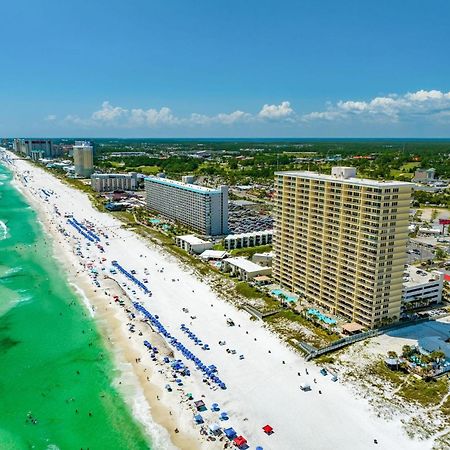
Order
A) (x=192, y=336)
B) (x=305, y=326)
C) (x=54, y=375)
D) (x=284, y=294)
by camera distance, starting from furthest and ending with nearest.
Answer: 1. (x=284, y=294)
2. (x=305, y=326)
3. (x=192, y=336)
4. (x=54, y=375)

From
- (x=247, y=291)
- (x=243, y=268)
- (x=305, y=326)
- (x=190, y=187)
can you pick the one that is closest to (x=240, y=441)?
(x=305, y=326)

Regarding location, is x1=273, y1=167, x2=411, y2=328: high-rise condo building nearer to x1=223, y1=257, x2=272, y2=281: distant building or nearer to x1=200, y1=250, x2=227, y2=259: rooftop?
x1=223, y1=257, x2=272, y2=281: distant building

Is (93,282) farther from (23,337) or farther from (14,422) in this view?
(14,422)

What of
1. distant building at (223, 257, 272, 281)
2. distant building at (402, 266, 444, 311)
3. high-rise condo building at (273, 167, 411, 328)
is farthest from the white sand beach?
distant building at (402, 266, 444, 311)

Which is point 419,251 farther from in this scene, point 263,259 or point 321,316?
point 321,316

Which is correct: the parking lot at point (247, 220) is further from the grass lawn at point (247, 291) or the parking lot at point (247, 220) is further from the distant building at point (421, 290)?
the distant building at point (421, 290)

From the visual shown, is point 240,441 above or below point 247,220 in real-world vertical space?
below

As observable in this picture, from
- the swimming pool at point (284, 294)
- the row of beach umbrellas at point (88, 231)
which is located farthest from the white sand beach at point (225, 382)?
the row of beach umbrellas at point (88, 231)
